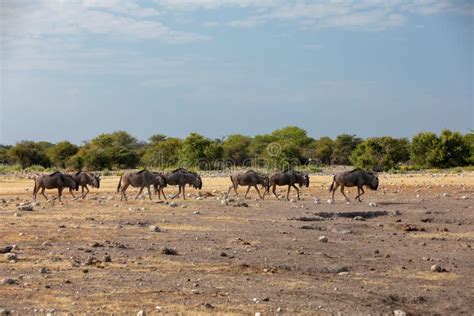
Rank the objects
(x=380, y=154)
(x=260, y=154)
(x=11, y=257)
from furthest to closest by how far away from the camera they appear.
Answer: (x=260, y=154) → (x=380, y=154) → (x=11, y=257)

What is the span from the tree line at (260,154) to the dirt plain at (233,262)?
32.8m

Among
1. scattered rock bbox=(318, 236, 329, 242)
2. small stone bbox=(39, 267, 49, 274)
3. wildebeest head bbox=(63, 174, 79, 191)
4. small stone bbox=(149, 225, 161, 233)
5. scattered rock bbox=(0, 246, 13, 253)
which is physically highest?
wildebeest head bbox=(63, 174, 79, 191)

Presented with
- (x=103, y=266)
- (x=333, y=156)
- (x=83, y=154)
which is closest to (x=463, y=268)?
(x=103, y=266)

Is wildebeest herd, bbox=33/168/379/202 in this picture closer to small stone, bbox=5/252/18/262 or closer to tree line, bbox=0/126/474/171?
small stone, bbox=5/252/18/262

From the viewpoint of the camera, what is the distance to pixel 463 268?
40.5 feet

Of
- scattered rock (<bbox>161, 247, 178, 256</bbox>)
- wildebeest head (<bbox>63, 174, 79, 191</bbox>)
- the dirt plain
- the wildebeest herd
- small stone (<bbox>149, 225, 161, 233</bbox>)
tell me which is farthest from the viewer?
wildebeest head (<bbox>63, 174, 79, 191</bbox>)

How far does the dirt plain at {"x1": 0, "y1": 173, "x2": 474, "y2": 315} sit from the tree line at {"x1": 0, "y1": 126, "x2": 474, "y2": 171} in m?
32.8

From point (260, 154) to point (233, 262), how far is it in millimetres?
54344

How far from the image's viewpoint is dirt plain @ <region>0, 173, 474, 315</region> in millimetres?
9125

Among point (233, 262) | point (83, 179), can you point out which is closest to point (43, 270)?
point (233, 262)

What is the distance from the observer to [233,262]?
12.0 metres

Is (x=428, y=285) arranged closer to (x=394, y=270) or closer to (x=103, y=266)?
(x=394, y=270)

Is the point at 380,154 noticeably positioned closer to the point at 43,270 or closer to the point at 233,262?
the point at 233,262

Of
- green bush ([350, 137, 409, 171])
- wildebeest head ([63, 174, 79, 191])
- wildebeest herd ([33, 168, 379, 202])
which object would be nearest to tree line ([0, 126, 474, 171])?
green bush ([350, 137, 409, 171])
